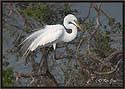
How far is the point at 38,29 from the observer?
2.84 metres

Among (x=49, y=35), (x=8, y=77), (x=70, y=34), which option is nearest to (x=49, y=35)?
(x=49, y=35)

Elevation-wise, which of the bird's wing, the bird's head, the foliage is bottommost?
the foliage

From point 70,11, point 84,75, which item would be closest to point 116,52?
point 84,75

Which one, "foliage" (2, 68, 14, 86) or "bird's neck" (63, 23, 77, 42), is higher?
"bird's neck" (63, 23, 77, 42)

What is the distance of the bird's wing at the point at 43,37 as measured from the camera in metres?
2.75

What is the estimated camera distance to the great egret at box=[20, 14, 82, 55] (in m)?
2.75

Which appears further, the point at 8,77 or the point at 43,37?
the point at 43,37

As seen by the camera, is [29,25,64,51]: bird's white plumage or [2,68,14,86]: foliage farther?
[29,25,64,51]: bird's white plumage

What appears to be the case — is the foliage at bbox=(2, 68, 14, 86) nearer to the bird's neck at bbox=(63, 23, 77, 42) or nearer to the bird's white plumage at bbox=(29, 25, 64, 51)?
the bird's white plumage at bbox=(29, 25, 64, 51)

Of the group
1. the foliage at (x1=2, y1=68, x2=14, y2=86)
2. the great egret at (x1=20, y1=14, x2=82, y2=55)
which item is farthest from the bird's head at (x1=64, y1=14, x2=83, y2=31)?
the foliage at (x1=2, y1=68, x2=14, y2=86)

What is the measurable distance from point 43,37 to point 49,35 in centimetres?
6

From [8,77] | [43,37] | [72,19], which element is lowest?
[8,77]

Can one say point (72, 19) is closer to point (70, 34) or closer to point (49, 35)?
point (70, 34)

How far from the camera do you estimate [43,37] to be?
2787 millimetres
